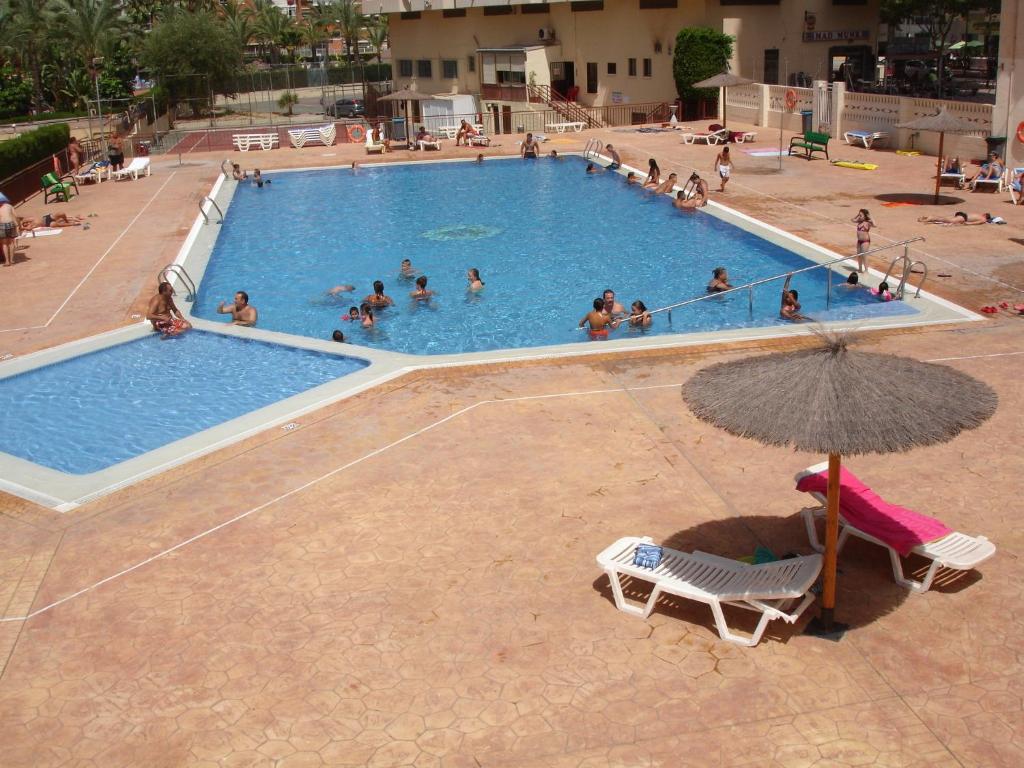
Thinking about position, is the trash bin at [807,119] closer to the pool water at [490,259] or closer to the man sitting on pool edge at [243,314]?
the pool water at [490,259]

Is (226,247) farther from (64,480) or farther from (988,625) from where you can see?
(988,625)

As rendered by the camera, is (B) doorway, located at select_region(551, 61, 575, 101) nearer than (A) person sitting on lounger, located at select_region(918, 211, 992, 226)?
No

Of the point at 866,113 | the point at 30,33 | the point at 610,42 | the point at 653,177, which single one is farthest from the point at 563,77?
the point at 30,33

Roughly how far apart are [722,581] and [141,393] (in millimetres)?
9302

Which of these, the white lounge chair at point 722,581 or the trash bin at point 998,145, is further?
the trash bin at point 998,145

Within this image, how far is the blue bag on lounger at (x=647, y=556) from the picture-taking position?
24.2 ft

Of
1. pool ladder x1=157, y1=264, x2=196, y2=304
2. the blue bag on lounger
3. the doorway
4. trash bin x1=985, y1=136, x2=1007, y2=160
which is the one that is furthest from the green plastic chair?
the doorway

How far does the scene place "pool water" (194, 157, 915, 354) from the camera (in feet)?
54.4

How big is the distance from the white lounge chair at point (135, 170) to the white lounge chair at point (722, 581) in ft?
93.2

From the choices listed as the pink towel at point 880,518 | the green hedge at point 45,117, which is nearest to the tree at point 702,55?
the pink towel at point 880,518

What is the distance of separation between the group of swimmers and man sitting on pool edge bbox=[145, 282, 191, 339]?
2483 millimetres

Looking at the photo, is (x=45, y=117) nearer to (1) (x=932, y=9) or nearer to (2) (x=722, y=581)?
(1) (x=932, y=9)

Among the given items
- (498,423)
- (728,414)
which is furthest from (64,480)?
(728,414)

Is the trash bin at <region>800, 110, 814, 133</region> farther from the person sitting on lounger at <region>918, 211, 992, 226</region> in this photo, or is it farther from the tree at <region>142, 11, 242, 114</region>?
the tree at <region>142, 11, 242, 114</region>
